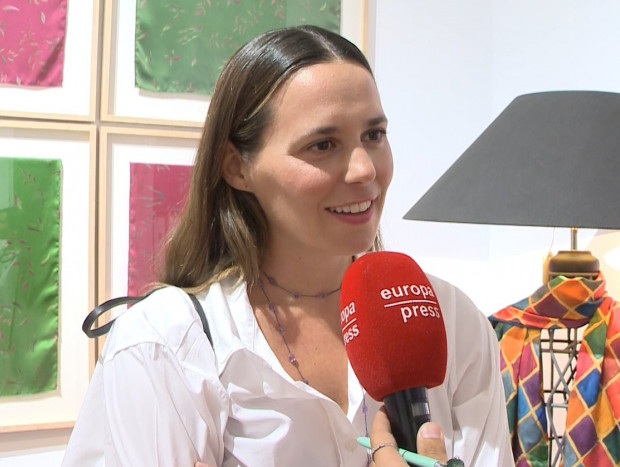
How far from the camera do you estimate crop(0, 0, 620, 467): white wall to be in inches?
78.2

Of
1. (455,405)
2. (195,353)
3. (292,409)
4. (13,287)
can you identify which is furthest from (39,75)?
(455,405)

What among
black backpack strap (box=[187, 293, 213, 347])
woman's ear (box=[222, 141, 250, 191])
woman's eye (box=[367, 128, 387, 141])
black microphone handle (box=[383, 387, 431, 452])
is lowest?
black microphone handle (box=[383, 387, 431, 452])

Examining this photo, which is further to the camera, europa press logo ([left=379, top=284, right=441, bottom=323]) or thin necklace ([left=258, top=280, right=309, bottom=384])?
thin necklace ([left=258, top=280, right=309, bottom=384])

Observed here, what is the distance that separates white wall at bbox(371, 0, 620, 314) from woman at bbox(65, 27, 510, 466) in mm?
930

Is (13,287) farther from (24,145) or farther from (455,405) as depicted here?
(455,405)

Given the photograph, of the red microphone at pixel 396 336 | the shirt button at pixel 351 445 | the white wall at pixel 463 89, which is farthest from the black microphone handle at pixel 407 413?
the white wall at pixel 463 89

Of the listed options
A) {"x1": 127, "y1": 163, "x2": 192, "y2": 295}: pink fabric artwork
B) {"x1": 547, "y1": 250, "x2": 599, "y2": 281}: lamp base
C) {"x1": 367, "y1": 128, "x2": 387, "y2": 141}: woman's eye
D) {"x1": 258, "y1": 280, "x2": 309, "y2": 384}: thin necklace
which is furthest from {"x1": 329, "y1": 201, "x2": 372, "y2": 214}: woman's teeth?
{"x1": 127, "y1": 163, "x2": 192, "y2": 295}: pink fabric artwork

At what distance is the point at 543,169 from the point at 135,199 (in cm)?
99

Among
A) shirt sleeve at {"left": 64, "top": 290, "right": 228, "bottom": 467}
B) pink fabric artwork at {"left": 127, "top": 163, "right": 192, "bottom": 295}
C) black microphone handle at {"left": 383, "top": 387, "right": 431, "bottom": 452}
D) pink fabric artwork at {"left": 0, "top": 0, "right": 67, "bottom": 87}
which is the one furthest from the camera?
pink fabric artwork at {"left": 127, "top": 163, "right": 192, "bottom": 295}

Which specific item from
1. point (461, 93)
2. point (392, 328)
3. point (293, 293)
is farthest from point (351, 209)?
point (461, 93)

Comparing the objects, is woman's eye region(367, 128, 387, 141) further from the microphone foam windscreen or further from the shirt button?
the shirt button

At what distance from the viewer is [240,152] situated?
3.74ft

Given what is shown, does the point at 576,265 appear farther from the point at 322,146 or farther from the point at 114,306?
the point at 114,306

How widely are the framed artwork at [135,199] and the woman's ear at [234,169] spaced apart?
65 cm
